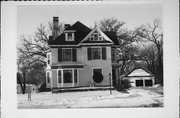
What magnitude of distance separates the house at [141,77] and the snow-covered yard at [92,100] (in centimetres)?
13

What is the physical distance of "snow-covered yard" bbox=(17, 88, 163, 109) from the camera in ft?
25.8

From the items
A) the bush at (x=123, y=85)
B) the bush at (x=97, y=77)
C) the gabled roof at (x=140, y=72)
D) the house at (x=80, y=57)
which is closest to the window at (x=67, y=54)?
the house at (x=80, y=57)

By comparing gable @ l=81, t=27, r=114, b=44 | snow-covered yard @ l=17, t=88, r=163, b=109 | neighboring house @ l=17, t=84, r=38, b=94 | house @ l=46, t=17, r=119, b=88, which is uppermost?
gable @ l=81, t=27, r=114, b=44

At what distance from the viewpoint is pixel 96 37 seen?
26.2 ft

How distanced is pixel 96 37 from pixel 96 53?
0.33m

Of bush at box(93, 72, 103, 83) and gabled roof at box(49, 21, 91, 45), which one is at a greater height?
gabled roof at box(49, 21, 91, 45)

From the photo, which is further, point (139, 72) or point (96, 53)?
point (96, 53)

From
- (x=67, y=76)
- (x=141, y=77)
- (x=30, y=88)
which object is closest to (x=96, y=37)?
(x=67, y=76)

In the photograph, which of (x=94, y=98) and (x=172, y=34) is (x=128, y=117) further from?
(x=172, y=34)

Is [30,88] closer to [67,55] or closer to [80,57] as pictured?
[67,55]

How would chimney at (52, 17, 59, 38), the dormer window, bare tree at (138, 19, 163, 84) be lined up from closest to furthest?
bare tree at (138, 19, 163, 84) → chimney at (52, 17, 59, 38) → the dormer window

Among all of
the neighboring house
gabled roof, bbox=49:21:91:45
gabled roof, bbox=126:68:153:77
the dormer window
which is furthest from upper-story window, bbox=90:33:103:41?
the neighboring house

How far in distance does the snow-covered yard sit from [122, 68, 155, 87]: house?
125 millimetres

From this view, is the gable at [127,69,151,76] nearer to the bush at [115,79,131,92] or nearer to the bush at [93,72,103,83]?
the bush at [115,79,131,92]
